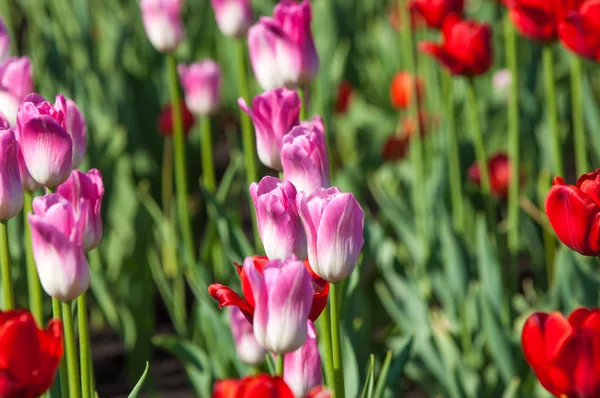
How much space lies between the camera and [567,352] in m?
0.84

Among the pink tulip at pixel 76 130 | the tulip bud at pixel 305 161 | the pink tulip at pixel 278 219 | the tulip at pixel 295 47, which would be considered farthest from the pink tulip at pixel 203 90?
the pink tulip at pixel 278 219

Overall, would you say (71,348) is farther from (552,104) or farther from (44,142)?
(552,104)

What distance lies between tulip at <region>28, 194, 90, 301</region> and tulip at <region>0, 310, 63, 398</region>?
0.10 m

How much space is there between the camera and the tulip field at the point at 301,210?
874 millimetres

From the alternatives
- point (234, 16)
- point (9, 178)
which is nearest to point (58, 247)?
point (9, 178)

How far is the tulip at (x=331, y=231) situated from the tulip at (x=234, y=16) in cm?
86

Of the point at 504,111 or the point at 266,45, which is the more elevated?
the point at 266,45

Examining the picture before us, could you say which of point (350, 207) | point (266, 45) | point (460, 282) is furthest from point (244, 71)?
point (350, 207)

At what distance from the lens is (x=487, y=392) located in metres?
1.65

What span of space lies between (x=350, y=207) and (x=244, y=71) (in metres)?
0.87

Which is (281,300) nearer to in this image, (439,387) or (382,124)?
(439,387)

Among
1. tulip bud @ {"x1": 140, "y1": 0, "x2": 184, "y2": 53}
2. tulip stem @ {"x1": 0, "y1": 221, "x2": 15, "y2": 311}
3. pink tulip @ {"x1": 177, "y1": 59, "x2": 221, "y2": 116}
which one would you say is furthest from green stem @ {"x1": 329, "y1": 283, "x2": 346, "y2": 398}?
pink tulip @ {"x1": 177, "y1": 59, "x2": 221, "y2": 116}

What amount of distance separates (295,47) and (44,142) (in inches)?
20.1

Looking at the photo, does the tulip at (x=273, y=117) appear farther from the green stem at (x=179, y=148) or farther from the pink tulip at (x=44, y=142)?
the green stem at (x=179, y=148)
